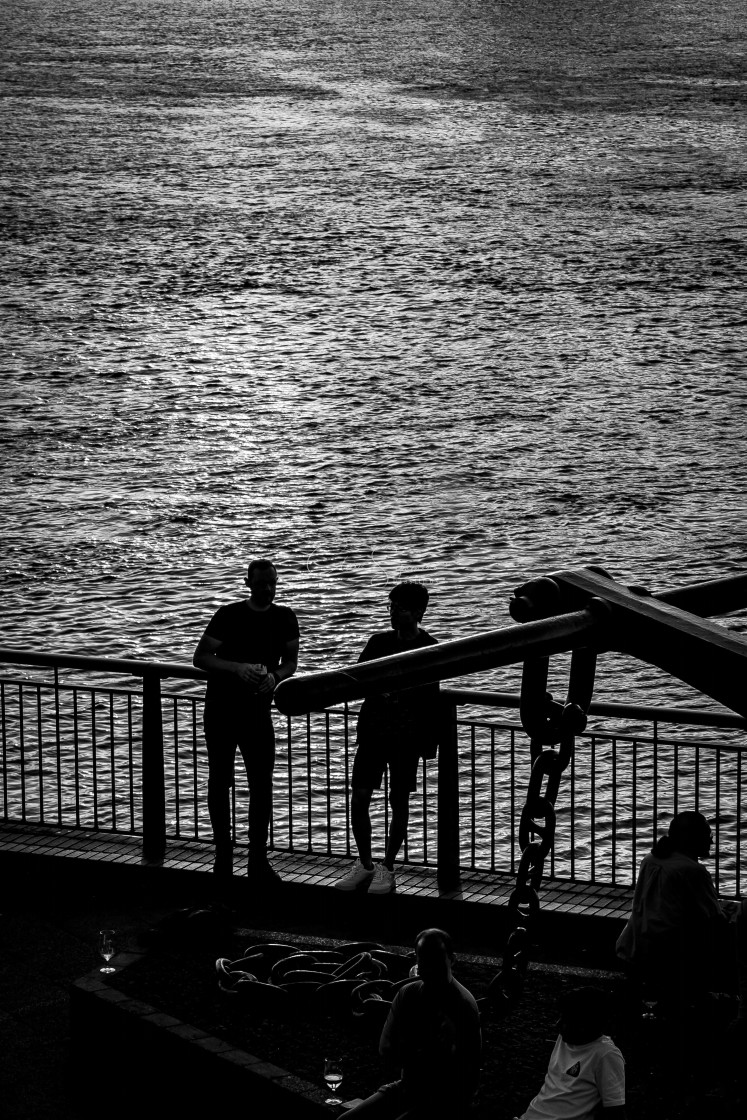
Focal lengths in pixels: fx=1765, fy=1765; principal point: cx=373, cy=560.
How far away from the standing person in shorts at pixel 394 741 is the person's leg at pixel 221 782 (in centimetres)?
66

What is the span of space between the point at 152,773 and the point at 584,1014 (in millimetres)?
4023

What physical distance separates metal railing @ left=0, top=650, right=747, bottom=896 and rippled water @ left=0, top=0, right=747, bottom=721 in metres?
1.81

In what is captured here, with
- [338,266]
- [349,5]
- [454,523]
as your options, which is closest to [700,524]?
[454,523]

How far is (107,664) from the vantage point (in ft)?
31.6

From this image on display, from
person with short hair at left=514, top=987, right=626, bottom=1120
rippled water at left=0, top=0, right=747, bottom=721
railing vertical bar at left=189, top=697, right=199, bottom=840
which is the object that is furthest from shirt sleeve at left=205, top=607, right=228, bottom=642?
rippled water at left=0, top=0, right=747, bottom=721

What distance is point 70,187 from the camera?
118ft

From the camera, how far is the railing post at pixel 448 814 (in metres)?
9.31

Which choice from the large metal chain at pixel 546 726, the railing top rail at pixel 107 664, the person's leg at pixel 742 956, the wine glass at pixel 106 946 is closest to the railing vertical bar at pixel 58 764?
the railing top rail at pixel 107 664

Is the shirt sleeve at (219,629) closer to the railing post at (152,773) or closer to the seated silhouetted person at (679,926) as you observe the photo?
the railing post at (152,773)

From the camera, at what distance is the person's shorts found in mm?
9227

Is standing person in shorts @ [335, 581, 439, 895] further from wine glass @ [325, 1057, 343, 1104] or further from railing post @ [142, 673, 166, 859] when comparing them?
wine glass @ [325, 1057, 343, 1104]

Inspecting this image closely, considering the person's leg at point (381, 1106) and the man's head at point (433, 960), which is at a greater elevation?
the man's head at point (433, 960)

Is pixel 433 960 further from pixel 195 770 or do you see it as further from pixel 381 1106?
pixel 195 770

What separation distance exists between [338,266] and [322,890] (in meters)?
20.3
